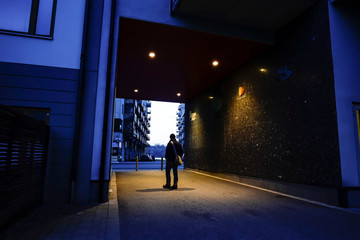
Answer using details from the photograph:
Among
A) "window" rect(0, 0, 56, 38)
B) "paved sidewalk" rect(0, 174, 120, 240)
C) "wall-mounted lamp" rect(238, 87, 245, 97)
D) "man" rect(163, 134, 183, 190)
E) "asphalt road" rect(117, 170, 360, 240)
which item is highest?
"window" rect(0, 0, 56, 38)

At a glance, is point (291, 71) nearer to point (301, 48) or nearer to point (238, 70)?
point (301, 48)

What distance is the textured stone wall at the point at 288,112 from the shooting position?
5.96 meters

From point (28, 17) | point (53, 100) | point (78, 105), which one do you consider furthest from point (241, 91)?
point (28, 17)

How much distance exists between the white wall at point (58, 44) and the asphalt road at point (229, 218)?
4.04 meters

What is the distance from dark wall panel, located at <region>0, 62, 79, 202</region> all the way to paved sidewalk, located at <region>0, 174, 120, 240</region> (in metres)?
0.64

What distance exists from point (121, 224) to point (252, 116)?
6.51m

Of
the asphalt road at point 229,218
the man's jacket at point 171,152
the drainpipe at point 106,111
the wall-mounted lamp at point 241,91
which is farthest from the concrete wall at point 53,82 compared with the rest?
the wall-mounted lamp at point 241,91

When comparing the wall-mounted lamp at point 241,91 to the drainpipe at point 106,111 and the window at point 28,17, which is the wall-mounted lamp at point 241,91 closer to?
the drainpipe at point 106,111

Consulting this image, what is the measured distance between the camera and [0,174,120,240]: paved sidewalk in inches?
135

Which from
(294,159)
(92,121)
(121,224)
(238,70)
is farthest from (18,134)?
(238,70)

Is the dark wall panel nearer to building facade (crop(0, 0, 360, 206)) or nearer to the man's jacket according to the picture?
building facade (crop(0, 0, 360, 206))

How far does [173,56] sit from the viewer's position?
936 cm

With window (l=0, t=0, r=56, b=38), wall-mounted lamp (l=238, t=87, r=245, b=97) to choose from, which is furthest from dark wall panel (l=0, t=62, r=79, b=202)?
wall-mounted lamp (l=238, t=87, r=245, b=97)

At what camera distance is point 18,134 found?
4.11 m
